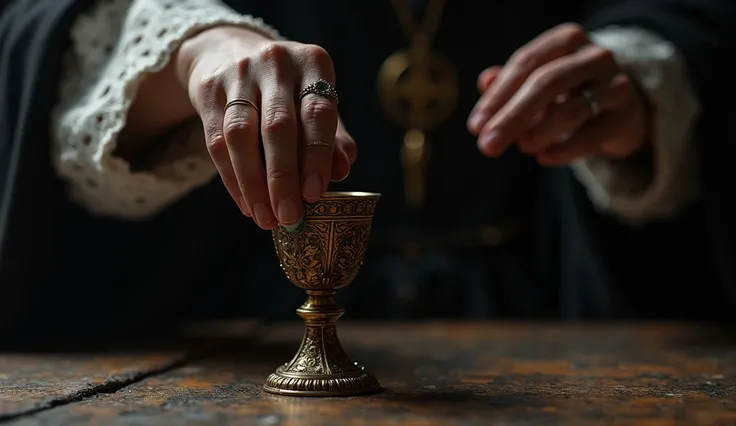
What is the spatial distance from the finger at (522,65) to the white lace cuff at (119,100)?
1.02 ft

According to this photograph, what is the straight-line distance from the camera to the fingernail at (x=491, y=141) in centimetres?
119

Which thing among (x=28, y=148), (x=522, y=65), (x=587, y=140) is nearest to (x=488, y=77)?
(x=522, y=65)

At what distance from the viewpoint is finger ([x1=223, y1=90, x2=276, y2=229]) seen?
30.9 inches

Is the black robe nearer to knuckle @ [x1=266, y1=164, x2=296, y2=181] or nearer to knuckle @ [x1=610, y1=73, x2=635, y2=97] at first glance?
knuckle @ [x1=610, y1=73, x2=635, y2=97]

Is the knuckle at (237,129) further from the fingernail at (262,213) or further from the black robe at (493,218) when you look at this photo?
the black robe at (493,218)

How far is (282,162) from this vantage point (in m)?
0.77

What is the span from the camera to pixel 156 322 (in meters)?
1.35

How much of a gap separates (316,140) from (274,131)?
37mm

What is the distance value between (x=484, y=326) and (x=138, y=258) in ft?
1.76

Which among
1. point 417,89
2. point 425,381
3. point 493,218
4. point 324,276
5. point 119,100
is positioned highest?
point 417,89

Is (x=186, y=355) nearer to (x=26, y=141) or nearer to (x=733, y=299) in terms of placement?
(x=26, y=141)

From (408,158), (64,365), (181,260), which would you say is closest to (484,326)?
(408,158)

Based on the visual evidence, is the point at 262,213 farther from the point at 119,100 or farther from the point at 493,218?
the point at 493,218

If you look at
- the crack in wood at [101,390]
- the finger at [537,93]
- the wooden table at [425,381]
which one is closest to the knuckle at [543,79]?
the finger at [537,93]
